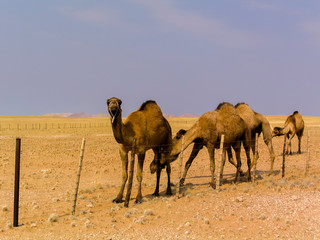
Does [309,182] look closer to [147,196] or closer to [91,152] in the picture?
[147,196]

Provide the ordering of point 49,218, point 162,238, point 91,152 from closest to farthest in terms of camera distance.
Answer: point 162,238
point 49,218
point 91,152

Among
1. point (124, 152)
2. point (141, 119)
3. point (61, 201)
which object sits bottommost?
point (61, 201)

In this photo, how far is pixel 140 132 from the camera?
11938 millimetres

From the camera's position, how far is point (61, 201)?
1238 centimetres

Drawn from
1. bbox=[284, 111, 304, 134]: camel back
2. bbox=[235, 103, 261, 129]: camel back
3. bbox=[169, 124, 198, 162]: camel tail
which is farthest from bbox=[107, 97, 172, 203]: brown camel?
bbox=[284, 111, 304, 134]: camel back

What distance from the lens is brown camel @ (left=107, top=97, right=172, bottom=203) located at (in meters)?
11.0

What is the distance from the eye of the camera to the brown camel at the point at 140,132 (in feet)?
36.0

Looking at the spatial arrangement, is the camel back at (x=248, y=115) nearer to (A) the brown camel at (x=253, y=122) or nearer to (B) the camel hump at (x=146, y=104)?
(A) the brown camel at (x=253, y=122)

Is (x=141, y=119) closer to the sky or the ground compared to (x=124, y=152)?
closer to the sky

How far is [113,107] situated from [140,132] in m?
1.61

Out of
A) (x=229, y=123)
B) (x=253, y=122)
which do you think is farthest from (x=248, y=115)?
(x=229, y=123)

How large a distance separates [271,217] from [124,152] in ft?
14.7

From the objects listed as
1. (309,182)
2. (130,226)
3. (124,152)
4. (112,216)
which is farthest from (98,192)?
(309,182)

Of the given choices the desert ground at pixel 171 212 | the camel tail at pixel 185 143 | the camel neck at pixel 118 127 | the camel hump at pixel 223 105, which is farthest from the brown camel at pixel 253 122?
the camel neck at pixel 118 127
